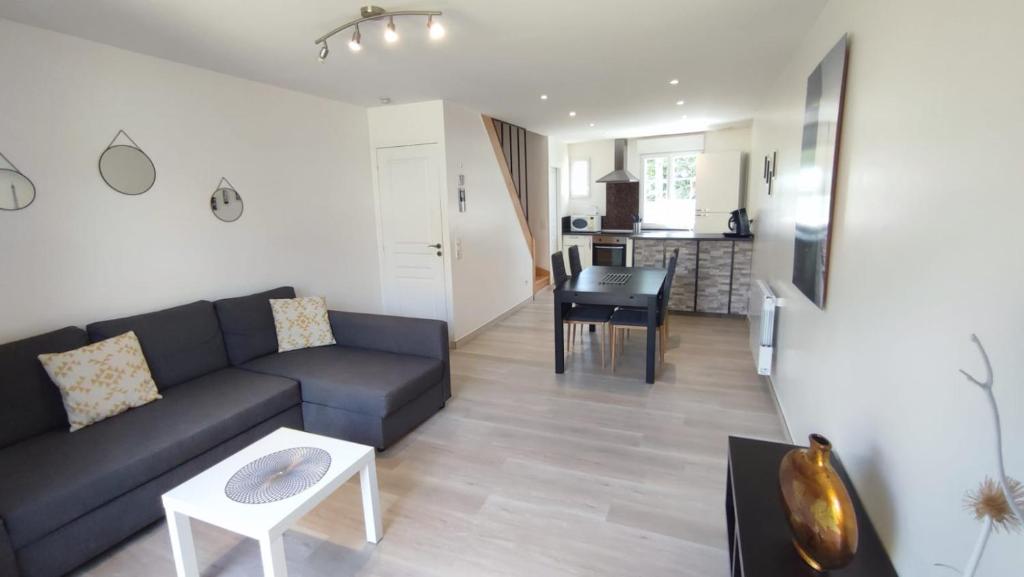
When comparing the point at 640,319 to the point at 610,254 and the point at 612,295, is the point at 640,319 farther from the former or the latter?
the point at 610,254

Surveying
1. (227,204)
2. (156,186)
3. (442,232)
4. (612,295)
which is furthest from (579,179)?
(156,186)

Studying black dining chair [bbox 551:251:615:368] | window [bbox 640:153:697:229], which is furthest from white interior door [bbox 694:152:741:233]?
black dining chair [bbox 551:251:615:368]

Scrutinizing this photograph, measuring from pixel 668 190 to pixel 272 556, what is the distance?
768 centimetres

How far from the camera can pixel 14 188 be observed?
236 cm

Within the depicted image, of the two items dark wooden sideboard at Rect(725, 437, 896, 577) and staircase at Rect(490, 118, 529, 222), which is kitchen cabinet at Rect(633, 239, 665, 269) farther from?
dark wooden sideboard at Rect(725, 437, 896, 577)

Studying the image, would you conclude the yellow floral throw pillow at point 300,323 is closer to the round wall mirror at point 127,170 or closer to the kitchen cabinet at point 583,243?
the round wall mirror at point 127,170

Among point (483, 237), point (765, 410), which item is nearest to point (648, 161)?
point (483, 237)

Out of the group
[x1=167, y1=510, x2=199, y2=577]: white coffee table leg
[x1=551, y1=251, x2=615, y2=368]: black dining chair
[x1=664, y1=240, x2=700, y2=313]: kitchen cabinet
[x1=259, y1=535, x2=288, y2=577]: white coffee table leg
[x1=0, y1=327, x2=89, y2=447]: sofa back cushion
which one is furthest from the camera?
[x1=664, y1=240, x2=700, y2=313]: kitchen cabinet

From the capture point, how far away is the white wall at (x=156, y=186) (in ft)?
7.91

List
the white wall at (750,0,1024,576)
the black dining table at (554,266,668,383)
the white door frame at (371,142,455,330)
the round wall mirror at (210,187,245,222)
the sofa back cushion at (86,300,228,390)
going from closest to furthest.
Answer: the white wall at (750,0,1024,576)
the sofa back cushion at (86,300,228,390)
the round wall mirror at (210,187,245,222)
the black dining table at (554,266,668,383)
the white door frame at (371,142,455,330)

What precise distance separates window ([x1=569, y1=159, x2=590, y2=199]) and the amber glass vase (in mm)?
7382

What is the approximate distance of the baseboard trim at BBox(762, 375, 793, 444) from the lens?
2787mm

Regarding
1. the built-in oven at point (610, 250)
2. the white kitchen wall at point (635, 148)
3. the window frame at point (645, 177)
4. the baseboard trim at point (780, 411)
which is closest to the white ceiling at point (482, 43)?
the baseboard trim at point (780, 411)

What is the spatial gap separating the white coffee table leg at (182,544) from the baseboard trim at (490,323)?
9.98 feet
